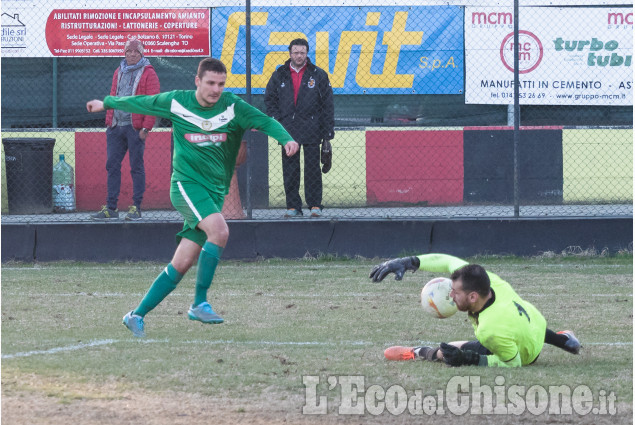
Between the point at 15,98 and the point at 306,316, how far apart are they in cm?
1028

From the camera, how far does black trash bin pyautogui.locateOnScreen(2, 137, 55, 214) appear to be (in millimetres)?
15945

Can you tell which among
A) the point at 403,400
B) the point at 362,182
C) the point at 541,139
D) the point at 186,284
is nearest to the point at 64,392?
the point at 403,400

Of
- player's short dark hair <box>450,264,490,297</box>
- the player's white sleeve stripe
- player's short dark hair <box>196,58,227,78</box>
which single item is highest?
player's short dark hair <box>196,58,227,78</box>

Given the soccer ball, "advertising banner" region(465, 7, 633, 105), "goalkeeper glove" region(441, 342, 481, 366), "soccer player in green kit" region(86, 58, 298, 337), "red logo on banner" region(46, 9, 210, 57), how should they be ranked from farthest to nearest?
"advertising banner" region(465, 7, 633, 105) → "red logo on banner" region(46, 9, 210, 57) → "soccer player in green kit" region(86, 58, 298, 337) → the soccer ball → "goalkeeper glove" region(441, 342, 481, 366)

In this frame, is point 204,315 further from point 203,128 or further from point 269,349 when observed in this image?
point 203,128

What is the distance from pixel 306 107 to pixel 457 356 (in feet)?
22.7

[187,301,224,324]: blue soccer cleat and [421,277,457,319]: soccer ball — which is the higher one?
[421,277,457,319]: soccer ball

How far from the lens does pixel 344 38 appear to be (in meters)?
16.5

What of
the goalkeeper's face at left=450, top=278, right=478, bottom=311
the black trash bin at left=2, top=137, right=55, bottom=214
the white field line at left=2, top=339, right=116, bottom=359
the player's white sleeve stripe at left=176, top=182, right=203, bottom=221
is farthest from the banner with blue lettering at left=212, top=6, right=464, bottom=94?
the goalkeeper's face at left=450, top=278, right=478, bottom=311

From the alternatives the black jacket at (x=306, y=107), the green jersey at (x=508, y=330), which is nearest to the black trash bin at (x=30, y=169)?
the black jacket at (x=306, y=107)

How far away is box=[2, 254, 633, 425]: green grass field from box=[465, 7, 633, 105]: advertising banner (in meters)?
6.36

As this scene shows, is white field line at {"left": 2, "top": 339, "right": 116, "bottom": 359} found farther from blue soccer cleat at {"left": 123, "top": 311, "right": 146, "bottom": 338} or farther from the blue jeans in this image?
the blue jeans

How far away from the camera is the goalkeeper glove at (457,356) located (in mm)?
6156

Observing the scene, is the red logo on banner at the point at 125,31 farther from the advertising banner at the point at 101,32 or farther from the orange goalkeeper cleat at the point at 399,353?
the orange goalkeeper cleat at the point at 399,353
